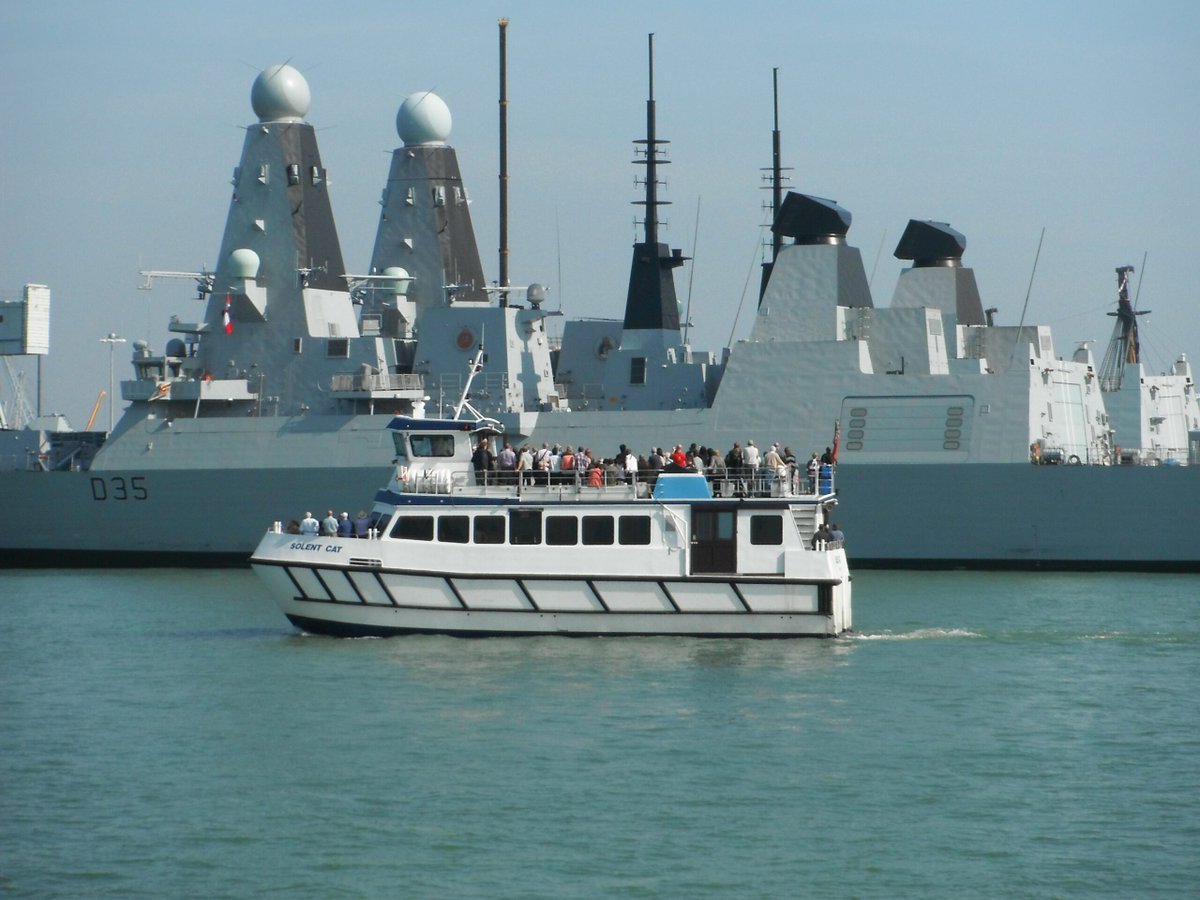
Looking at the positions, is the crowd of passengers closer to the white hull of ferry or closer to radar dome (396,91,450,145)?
the white hull of ferry

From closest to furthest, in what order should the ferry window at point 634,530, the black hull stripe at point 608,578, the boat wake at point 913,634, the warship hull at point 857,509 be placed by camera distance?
the black hull stripe at point 608,578
the ferry window at point 634,530
the boat wake at point 913,634
the warship hull at point 857,509

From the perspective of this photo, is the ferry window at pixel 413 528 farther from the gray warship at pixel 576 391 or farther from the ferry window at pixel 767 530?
the gray warship at pixel 576 391

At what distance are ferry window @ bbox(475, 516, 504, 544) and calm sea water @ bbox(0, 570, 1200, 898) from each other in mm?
1178

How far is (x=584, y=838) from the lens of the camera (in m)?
12.6

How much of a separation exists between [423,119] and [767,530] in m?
18.6

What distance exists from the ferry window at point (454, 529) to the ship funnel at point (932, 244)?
15.3 meters

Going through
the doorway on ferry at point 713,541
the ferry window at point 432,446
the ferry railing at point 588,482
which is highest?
the ferry window at point 432,446

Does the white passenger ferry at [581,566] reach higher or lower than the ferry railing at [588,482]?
lower

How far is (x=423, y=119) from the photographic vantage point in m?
37.1

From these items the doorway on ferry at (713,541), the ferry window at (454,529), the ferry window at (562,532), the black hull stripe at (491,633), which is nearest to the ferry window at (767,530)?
the doorway on ferry at (713,541)

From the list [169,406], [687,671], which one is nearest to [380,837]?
[687,671]

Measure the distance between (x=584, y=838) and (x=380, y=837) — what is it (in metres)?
1.40

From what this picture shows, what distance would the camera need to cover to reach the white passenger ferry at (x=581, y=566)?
2088 cm

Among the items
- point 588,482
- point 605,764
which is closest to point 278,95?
point 588,482
